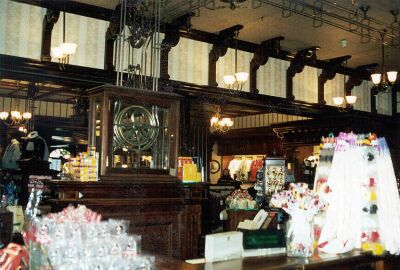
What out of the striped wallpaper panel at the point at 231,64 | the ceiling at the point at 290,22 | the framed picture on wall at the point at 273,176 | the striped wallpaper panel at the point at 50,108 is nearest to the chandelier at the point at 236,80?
the striped wallpaper panel at the point at 231,64

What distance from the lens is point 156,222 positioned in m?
5.29

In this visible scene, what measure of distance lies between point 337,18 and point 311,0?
2.56 ft

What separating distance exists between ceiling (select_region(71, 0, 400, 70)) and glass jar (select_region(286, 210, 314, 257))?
12.0ft

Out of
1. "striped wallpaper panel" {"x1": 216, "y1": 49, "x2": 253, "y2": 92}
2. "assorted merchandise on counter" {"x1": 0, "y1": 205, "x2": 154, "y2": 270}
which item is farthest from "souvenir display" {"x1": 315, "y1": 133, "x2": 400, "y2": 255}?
"striped wallpaper panel" {"x1": 216, "y1": 49, "x2": 253, "y2": 92}

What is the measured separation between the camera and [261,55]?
8.26 m

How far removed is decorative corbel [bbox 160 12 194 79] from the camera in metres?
6.99

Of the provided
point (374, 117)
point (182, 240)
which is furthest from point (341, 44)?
point (182, 240)

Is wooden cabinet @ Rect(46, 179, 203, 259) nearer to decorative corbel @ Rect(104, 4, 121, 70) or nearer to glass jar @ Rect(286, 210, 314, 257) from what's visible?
decorative corbel @ Rect(104, 4, 121, 70)

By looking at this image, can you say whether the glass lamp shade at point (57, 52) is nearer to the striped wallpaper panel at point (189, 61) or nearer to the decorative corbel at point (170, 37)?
the decorative corbel at point (170, 37)

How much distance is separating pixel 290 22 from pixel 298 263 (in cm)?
542

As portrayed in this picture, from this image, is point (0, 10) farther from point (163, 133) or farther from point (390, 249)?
point (390, 249)

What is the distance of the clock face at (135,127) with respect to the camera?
511cm

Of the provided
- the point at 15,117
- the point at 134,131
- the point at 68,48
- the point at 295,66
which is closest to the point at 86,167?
the point at 134,131

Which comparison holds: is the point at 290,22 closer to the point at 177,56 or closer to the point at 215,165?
the point at 177,56
